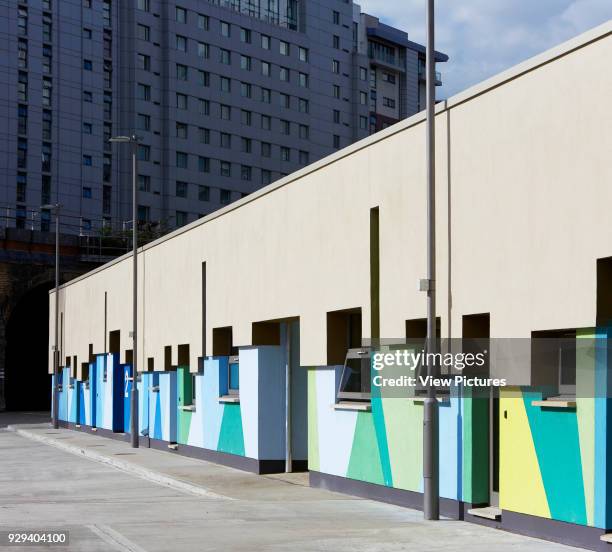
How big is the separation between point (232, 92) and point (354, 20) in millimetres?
20128

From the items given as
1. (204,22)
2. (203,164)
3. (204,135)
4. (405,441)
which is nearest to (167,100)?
(204,135)

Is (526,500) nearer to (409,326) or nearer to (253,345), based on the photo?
(409,326)

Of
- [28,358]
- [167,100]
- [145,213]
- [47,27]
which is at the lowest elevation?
[28,358]

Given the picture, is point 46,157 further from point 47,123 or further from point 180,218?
point 180,218

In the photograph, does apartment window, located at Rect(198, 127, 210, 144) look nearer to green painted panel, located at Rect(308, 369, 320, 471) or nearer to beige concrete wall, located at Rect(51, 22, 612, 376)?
beige concrete wall, located at Rect(51, 22, 612, 376)

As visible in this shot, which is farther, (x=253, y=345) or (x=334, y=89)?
(x=334, y=89)

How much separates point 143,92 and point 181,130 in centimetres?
484

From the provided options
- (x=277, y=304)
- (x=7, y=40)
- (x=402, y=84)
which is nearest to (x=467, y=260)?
(x=277, y=304)

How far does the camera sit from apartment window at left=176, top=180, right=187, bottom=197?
10625 centimetres

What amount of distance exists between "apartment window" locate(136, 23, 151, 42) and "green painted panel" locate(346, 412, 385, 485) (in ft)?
294

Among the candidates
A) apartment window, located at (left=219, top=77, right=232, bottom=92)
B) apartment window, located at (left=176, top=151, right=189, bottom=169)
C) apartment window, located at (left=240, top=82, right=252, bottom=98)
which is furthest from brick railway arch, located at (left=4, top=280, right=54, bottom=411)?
apartment window, located at (left=240, top=82, right=252, bottom=98)

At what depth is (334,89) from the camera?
119938 mm

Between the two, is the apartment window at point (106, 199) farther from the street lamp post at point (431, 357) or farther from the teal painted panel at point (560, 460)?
the teal painted panel at point (560, 460)

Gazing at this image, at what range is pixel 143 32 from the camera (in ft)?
345
